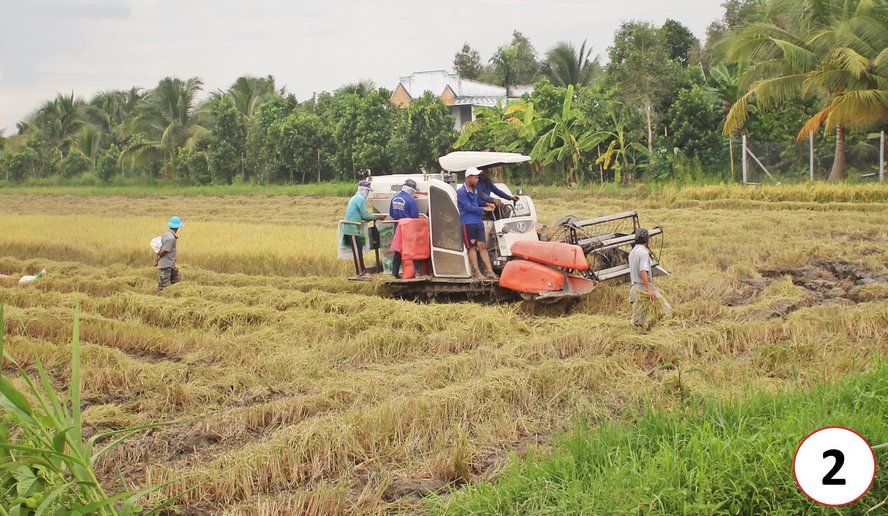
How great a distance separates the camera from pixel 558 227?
10.2 metres

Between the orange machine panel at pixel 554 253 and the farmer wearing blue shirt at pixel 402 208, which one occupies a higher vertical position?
the farmer wearing blue shirt at pixel 402 208

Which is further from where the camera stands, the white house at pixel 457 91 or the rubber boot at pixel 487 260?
the white house at pixel 457 91

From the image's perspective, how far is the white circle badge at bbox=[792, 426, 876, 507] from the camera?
2273mm

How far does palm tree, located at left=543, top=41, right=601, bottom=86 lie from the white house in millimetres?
2626

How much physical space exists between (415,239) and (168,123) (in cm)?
2881

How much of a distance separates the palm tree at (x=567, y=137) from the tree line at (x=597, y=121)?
2.6 inches

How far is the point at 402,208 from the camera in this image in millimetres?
10281

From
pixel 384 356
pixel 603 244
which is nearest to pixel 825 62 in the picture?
pixel 603 244

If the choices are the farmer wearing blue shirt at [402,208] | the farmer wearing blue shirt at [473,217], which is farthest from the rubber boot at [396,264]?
the farmer wearing blue shirt at [473,217]

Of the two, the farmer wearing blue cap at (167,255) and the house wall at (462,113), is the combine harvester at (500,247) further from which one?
the house wall at (462,113)

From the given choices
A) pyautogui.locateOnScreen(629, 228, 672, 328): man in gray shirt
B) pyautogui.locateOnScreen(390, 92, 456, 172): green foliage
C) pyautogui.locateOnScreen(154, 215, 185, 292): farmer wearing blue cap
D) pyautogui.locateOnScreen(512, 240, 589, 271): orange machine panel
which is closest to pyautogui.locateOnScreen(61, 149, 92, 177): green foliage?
pyautogui.locateOnScreen(390, 92, 456, 172): green foliage

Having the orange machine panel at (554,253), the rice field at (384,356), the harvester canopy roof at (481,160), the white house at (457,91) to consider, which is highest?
the white house at (457,91)

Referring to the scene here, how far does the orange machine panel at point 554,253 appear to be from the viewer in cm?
888

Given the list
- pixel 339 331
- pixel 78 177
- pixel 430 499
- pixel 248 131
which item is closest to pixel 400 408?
pixel 430 499
